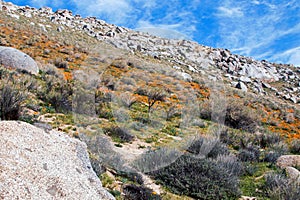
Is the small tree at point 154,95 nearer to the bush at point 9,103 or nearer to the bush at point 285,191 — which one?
the bush at point 9,103

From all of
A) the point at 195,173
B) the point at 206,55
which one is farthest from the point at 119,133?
the point at 206,55

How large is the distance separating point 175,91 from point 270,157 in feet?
15.1

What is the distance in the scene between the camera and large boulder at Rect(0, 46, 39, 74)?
13120 mm

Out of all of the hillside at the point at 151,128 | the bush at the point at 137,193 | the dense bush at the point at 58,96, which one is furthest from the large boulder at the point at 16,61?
the bush at the point at 137,193

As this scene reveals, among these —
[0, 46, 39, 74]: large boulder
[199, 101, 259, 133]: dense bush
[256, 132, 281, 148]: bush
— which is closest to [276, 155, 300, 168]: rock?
[256, 132, 281, 148]: bush

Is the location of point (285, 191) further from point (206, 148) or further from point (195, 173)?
point (206, 148)

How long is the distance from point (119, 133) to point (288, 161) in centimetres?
594

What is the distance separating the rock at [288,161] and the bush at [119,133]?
17.0 ft

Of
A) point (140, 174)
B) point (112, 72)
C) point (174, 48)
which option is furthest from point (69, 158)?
point (174, 48)

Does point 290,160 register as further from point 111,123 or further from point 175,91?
point 111,123

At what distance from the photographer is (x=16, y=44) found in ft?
68.4

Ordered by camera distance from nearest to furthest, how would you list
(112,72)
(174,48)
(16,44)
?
(112,72), (16,44), (174,48)

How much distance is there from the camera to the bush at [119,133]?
8.48 meters

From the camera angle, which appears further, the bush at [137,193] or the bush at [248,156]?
the bush at [248,156]
